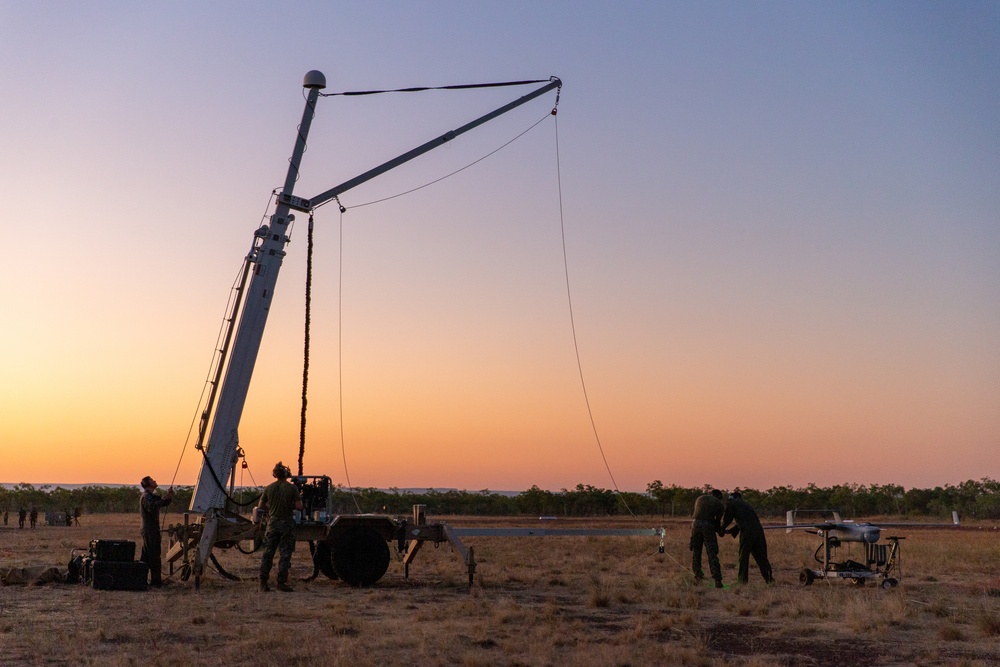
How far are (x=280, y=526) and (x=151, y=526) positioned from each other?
2169mm

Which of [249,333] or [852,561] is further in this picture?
[852,561]

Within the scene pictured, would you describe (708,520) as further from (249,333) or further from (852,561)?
(249,333)

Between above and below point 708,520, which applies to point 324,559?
below

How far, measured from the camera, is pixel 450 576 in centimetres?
1997

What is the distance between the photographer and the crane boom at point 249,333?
16.4 m

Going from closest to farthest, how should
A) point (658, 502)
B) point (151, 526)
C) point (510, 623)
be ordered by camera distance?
point (510, 623)
point (151, 526)
point (658, 502)

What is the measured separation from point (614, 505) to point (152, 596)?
67.7m

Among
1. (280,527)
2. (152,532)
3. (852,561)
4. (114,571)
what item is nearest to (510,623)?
(280,527)

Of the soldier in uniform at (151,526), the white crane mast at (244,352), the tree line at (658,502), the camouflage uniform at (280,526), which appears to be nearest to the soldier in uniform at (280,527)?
the camouflage uniform at (280,526)

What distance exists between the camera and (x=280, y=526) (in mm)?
15891

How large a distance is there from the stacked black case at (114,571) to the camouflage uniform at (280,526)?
192cm

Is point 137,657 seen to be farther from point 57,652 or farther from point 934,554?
point 934,554

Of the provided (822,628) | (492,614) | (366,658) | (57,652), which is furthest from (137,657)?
(822,628)

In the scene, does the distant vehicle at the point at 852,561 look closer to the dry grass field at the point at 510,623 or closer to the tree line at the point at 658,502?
the dry grass field at the point at 510,623
